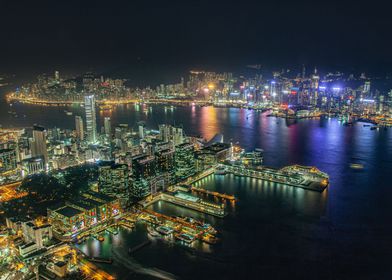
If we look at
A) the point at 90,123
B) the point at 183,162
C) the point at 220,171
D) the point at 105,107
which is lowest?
the point at 220,171

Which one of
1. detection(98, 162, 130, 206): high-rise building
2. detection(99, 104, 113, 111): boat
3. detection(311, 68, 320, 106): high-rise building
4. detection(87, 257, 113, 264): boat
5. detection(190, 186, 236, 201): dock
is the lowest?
detection(87, 257, 113, 264): boat

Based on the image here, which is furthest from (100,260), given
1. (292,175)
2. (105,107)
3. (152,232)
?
(105,107)

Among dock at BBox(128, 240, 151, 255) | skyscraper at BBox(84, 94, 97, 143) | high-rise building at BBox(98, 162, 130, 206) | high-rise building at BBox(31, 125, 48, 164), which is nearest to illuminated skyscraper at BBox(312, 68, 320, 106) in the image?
skyscraper at BBox(84, 94, 97, 143)

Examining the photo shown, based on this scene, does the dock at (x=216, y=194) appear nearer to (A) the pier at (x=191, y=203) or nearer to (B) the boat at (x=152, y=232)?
(A) the pier at (x=191, y=203)

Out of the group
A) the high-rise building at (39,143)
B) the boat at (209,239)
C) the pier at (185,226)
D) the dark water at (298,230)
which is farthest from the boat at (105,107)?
the boat at (209,239)

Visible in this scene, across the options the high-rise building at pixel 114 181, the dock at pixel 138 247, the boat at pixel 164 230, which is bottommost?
the dock at pixel 138 247

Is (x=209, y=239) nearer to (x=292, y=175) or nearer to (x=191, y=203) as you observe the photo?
(x=191, y=203)

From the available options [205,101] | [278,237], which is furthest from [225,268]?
[205,101]

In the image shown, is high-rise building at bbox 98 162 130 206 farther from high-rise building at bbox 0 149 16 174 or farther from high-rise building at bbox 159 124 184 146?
high-rise building at bbox 159 124 184 146
